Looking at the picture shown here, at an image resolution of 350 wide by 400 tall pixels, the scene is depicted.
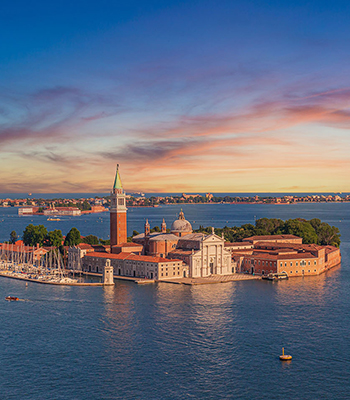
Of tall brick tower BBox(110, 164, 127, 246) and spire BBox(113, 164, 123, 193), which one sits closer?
tall brick tower BBox(110, 164, 127, 246)

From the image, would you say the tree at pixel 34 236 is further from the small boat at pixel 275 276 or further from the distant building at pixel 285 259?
the small boat at pixel 275 276

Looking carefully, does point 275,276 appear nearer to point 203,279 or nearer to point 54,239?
point 203,279

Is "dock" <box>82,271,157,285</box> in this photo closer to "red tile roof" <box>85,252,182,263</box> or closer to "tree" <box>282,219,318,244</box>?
"red tile roof" <box>85,252,182,263</box>

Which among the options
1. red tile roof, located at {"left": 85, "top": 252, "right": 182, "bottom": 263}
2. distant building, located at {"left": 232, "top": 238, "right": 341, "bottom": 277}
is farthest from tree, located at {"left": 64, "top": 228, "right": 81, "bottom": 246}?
distant building, located at {"left": 232, "top": 238, "right": 341, "bottom": 277}

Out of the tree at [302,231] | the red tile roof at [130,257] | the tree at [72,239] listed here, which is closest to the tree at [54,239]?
the tree at [72,239]

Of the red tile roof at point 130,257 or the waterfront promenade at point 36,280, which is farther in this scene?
the red tile roof at point 130,257

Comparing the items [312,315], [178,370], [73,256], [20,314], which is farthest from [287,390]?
[73,256]

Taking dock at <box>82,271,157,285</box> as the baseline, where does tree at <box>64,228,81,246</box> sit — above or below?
above
